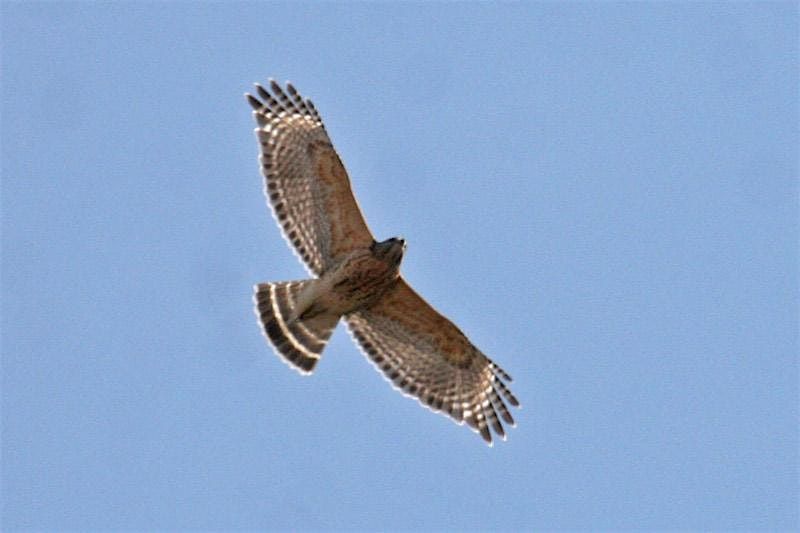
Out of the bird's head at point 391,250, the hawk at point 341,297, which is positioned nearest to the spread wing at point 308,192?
the hawk at point 341,297

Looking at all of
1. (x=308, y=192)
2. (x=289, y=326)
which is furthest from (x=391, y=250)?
(x=289, y=326)

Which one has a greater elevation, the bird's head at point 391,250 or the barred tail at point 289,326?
the bird's head at point 391,250

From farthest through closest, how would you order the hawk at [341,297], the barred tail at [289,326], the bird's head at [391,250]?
the barred tail at [289,326] < the hawk at [341,297] < the bird's head at [391,250]

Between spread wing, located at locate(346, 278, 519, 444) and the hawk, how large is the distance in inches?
0.5

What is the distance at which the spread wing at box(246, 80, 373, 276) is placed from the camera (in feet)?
55.0

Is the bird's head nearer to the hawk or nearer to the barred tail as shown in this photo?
the hawk

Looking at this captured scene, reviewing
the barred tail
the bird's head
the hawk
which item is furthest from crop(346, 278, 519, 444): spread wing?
the bird's head

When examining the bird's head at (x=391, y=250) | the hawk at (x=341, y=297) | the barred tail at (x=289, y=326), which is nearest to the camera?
the bird's head at (x=391, y=250)

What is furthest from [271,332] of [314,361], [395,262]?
[395,262]

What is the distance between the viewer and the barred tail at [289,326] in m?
17.1

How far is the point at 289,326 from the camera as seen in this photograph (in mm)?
17172

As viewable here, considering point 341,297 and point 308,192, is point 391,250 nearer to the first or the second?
point 341,297

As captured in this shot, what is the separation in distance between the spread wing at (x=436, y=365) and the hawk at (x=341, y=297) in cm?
1

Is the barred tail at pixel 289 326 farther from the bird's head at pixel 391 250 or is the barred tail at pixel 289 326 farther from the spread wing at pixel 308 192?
the bird's head at pixel 391 250
